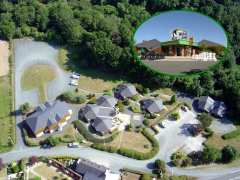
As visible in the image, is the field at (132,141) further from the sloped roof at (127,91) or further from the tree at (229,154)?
the tree at (229,154)

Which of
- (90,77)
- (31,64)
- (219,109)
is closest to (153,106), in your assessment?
(219,109)

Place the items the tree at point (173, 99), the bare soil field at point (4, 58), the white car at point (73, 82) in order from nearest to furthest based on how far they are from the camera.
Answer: the tree at point (173, 99), the white car at point (73, 82), the bare soil field at point (4, 58)

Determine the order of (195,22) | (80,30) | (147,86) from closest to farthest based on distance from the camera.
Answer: (195,22) < (147,86) < (80,30)

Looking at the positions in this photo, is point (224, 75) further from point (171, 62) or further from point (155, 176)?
point (155, 176)

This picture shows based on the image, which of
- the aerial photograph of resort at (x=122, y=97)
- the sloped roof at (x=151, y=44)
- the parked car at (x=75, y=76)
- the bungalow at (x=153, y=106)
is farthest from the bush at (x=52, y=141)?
the sloped roof at (x=151, y=44)

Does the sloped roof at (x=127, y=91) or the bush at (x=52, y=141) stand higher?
the sloped roof at (x=127, y=91)

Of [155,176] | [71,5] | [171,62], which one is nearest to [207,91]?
[171,62]

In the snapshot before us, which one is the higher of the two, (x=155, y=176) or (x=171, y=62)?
(x=171, y=62)
